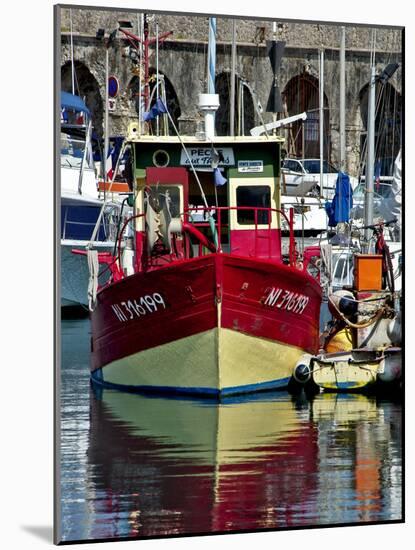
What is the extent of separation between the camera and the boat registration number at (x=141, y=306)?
13.4 metres

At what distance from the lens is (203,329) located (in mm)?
13492

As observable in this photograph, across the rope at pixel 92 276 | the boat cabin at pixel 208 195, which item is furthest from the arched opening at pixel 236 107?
the rope at pixel 92 276

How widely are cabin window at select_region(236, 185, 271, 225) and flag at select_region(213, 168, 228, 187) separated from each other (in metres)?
0.22

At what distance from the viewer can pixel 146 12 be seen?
417 inches

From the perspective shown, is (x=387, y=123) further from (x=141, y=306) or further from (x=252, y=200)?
(x=141, y=306)

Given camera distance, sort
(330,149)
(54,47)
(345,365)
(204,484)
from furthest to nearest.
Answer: (345,365), (330,149), (204,484), (54,47)

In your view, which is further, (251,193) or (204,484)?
(251,193)

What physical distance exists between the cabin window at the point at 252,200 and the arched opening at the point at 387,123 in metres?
1.49

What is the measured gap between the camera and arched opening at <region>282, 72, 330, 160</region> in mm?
12148

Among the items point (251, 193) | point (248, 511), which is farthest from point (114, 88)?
point (248, 511)

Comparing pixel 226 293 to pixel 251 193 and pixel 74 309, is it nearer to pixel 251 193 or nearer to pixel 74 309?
pixel 251 193

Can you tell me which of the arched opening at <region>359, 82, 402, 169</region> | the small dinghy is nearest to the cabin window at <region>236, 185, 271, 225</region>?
the small dinghy

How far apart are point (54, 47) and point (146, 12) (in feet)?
2.38

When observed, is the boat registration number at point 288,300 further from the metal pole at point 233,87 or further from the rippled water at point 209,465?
the metal pole at point 233,87
